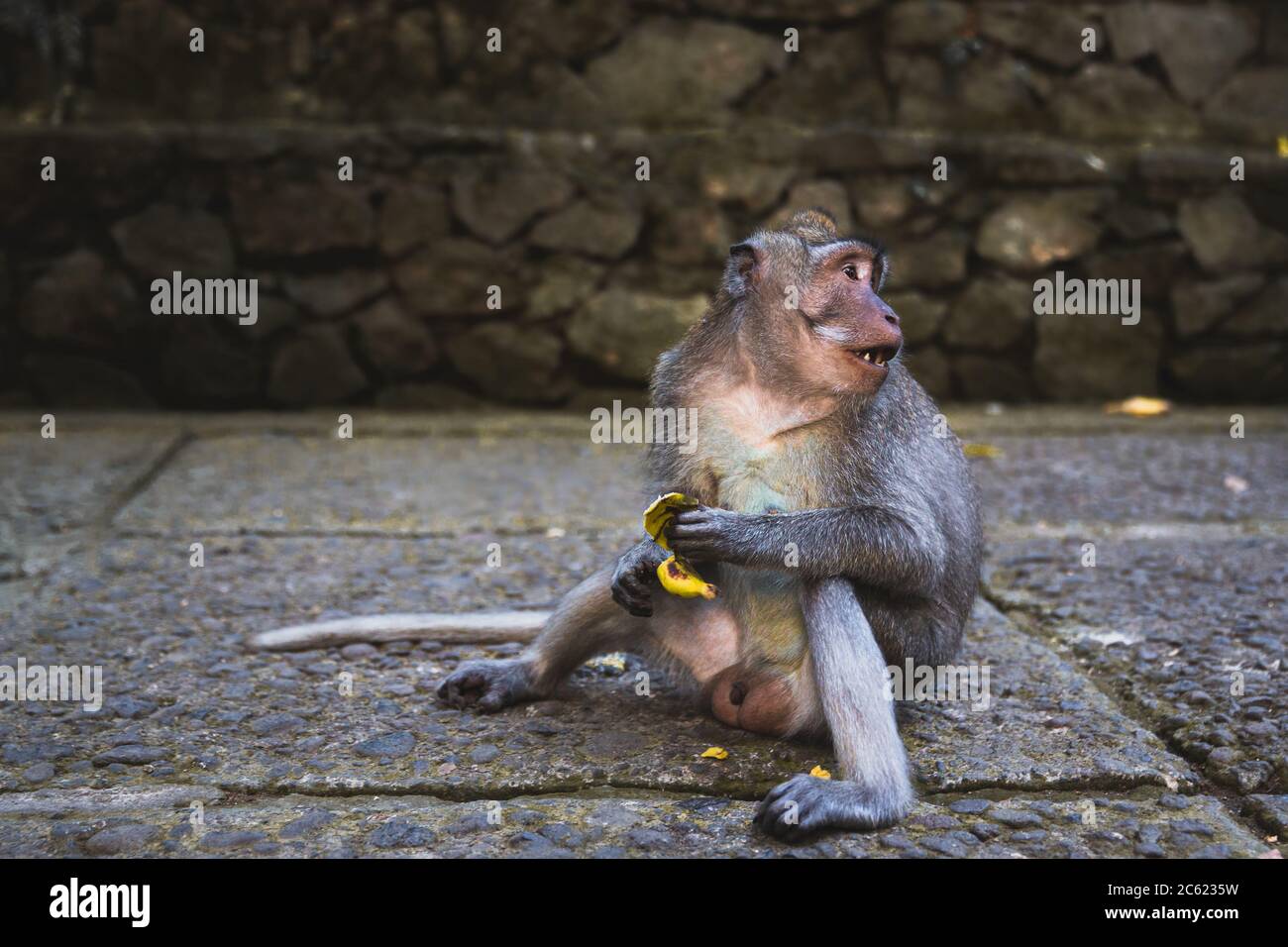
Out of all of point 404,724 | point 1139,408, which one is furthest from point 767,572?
point 1139,408

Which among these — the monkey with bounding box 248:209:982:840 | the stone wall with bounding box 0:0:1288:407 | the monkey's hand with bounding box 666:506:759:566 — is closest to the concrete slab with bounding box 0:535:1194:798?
the monkey with bounding box 248:209:982:840

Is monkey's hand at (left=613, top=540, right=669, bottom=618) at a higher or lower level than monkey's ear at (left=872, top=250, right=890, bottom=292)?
lower

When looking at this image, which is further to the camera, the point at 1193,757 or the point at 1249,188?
the point at 1249,188

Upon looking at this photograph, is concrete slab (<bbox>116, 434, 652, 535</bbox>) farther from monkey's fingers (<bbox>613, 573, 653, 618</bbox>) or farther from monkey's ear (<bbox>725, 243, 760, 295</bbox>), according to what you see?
monkey's fingers (<bbox>613, 573, 653, 618</bbox>)

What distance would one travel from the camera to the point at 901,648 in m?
2.71

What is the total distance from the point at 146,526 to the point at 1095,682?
9.82ft

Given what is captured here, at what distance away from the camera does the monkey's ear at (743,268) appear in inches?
114

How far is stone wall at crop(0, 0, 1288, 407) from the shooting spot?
6039 mm

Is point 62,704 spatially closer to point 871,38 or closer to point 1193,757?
point 1193,757

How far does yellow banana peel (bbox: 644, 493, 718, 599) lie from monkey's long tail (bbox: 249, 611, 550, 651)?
0.75 metres

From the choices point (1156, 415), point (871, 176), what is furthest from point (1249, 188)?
point (871, 176)

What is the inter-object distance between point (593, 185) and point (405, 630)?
10.8 ft

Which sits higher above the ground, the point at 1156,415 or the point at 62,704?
the point at 1156,415

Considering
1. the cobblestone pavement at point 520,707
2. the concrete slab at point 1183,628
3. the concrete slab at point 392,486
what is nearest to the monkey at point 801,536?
the cobblestone pavement at point 520,707
